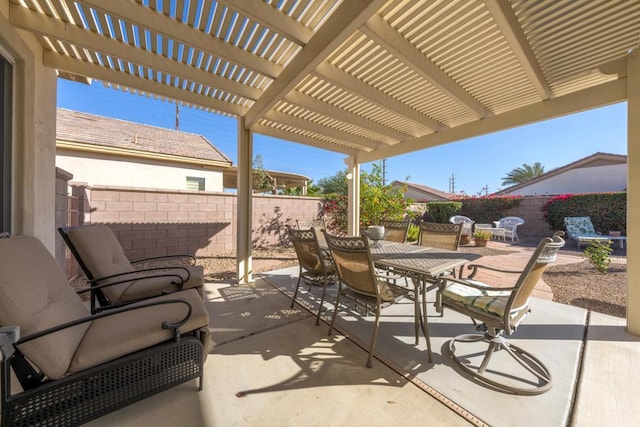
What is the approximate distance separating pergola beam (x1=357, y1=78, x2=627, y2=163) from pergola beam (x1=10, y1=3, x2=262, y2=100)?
12.2 ft

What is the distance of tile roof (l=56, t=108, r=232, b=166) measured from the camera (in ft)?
23.7

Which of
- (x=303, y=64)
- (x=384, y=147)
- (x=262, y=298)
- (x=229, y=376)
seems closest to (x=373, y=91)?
(x=303, y=64)

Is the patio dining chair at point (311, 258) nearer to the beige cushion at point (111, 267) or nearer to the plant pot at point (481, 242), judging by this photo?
the beige cushion at point (111, 267)

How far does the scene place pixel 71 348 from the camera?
1.42 m

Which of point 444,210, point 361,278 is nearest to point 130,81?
point 361,278

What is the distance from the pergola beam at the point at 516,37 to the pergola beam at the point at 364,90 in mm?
1440

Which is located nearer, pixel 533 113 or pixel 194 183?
pixel 533 113

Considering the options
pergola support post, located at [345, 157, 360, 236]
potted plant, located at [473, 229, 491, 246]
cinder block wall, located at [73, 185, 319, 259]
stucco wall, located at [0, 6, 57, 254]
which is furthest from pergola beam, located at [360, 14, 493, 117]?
potted plant, located at [473, 229, 491, 246]

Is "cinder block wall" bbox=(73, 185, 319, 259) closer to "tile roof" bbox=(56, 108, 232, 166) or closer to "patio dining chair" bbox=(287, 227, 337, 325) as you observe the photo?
"tile roof" bbox=(56, 108, 232, 166)

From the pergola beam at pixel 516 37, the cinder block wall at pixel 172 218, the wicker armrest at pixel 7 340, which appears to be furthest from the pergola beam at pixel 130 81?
the pergola beam at pixel 516 37

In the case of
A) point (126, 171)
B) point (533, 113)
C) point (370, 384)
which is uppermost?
point (533, 113)

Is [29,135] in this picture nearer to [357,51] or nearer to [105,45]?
[105,45]

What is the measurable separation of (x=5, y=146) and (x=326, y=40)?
2.91 m

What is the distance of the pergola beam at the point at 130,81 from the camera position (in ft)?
8.75
